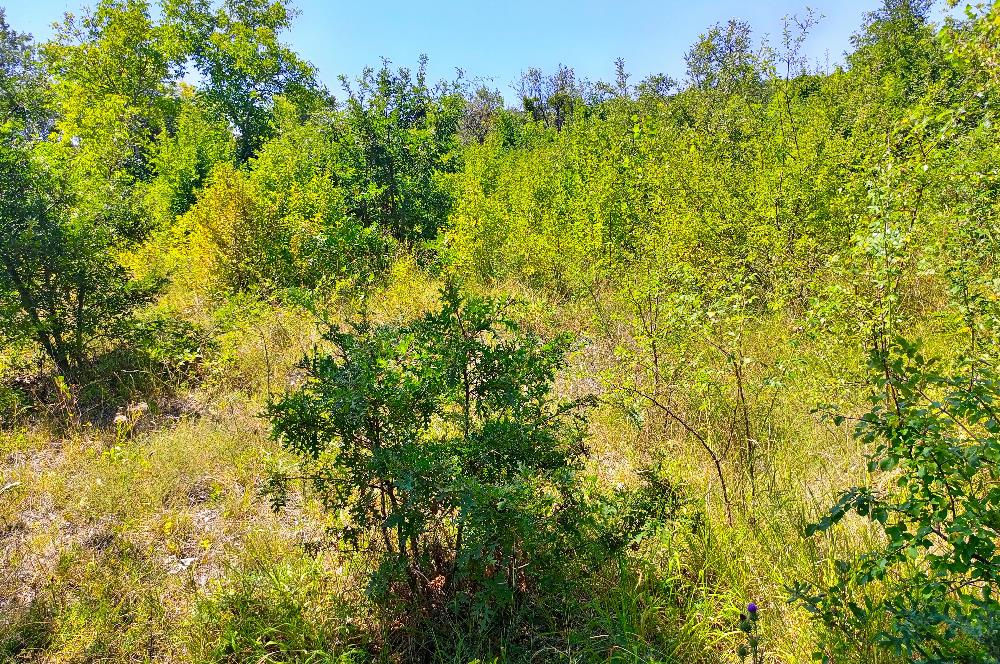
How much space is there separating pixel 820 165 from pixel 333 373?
6.26m

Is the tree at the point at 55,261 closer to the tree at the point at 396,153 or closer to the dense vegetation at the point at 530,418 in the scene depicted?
the dense vegetation at the point at 530,418

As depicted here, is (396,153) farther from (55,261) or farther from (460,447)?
(460,447)

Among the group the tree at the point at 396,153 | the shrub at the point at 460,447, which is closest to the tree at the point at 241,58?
the tree at the point at 396,153

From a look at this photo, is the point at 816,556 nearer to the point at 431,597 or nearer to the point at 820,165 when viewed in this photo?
the point at 431,597

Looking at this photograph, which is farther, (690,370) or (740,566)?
(690,370)

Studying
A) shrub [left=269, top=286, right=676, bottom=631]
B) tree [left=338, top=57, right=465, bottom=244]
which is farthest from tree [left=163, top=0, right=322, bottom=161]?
shrub [left=269, top=286, right=676, bottom=631]

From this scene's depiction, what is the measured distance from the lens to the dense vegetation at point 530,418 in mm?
2082

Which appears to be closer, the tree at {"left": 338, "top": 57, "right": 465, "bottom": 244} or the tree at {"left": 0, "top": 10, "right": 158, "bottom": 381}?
the tree at {"left": 0, "top": 10, "right": 158, "bottom": 381}

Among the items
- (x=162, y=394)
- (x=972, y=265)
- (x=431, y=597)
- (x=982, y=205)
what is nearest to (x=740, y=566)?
(x=431, y=597)

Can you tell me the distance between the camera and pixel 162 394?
5211mm

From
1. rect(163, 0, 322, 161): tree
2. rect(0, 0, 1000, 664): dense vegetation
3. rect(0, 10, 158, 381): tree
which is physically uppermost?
rect(163, 0, 322, 161): tree

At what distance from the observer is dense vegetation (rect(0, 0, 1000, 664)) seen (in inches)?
82.0

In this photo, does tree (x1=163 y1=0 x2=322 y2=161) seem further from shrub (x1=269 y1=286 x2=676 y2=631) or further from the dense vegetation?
shrub (x1=269 y1=286 x2=676 y2=631)

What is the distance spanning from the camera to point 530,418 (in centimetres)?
234
